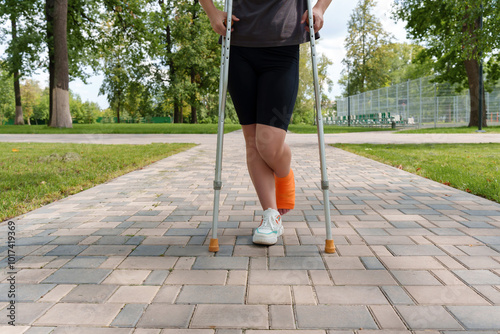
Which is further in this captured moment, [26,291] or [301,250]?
[301,250]

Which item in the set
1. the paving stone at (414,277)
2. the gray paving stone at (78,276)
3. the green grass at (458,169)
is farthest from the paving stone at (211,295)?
the green grass at (458,169)

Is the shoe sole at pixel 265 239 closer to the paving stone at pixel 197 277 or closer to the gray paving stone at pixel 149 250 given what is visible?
the paving stone at pixel 197 277

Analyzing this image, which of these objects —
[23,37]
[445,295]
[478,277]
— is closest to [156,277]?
[445,295]

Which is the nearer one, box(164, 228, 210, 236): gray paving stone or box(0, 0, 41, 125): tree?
box(164, 228, 210, 236): gray paving stone

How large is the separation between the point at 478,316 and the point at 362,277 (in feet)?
1.94

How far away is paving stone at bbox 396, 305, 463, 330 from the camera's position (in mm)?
1698

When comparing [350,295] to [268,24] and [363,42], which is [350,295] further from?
[363,42]

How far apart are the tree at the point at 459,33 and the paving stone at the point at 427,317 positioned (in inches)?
465

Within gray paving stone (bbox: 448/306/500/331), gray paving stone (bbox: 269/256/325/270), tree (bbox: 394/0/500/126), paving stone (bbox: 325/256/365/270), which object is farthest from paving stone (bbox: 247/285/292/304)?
tree (bbox: 394/0/500/126)

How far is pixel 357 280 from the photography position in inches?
86.0

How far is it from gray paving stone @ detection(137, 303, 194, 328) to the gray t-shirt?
1.68m

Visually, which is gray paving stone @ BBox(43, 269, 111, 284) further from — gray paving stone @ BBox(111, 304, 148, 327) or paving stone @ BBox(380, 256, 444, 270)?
paving stone @ BBox(380, 256, 444, 270)

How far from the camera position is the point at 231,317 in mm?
1793

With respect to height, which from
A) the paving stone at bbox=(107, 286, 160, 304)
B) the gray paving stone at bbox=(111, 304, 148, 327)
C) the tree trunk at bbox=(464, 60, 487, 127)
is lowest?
the gray paving stone at bbox=(111, 304, 148, 327)
